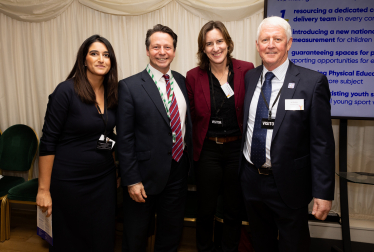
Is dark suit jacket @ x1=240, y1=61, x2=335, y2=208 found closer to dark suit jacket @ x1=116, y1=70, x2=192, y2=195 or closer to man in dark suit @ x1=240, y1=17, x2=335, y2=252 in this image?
man in dark suit @ x1=240, y1=17, x2=335, y2=252

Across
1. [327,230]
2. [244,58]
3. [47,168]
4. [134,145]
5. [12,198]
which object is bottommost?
[327,230]

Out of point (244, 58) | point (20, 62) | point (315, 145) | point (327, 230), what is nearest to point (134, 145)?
point (315, 145)

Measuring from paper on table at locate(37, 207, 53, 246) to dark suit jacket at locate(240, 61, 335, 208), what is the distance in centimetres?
165

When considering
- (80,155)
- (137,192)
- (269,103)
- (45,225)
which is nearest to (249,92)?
(269,103)

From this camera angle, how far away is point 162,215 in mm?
1921

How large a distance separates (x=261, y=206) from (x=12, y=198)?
8.76ft

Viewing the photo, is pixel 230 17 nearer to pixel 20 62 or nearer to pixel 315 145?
pixel 315 145

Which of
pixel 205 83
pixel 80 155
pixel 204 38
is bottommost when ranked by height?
pixel 80 155

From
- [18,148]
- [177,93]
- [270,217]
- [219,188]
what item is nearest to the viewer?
[270,217]

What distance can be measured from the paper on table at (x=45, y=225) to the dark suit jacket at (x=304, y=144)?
5.43 ft

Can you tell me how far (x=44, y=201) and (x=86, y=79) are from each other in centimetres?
93

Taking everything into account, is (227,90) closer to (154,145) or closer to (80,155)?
(154,145)

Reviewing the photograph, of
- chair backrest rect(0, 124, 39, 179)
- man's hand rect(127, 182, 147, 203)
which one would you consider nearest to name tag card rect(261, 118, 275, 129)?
man's hand rect(127, 182, 147, 203)

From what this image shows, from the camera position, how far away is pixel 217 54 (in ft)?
6.30
